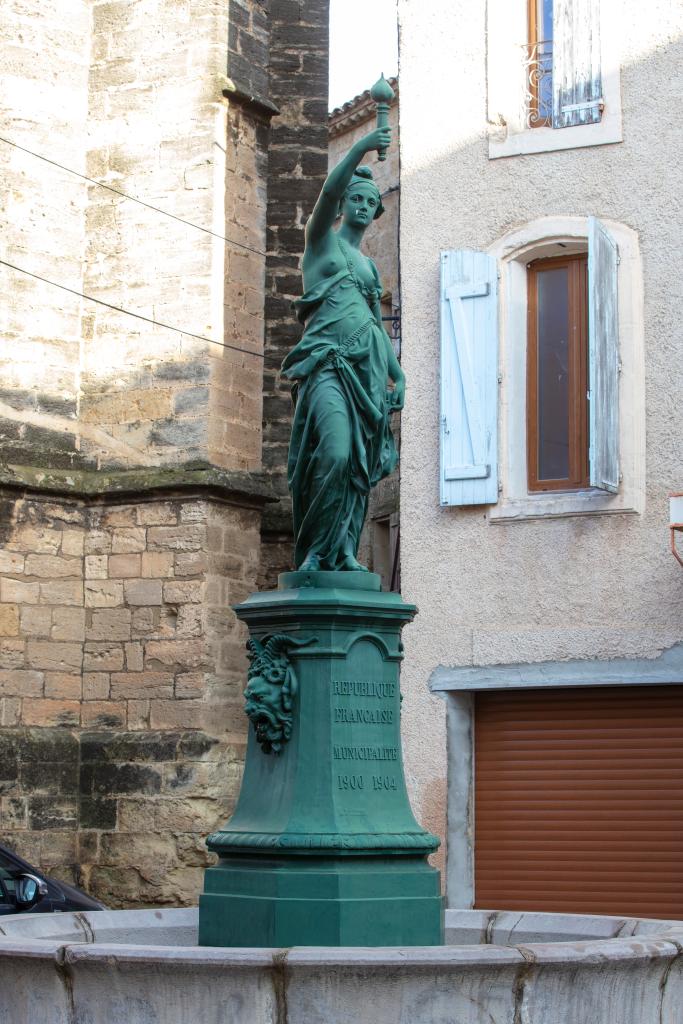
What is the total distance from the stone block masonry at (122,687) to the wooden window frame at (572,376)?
2.81 m

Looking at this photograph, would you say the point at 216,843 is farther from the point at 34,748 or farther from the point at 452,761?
the point at 34,748

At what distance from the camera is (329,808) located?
5.87 meters

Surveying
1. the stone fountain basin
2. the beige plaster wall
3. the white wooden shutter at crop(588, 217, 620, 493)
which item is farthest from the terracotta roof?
the stone fountain basin

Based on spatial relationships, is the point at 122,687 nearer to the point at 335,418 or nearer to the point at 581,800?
the point at 581,800

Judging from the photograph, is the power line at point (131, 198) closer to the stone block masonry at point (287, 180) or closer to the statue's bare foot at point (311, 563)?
the stone block masonry at point (287, 180)

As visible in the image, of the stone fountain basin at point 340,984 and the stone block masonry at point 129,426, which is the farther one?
the stone block masonry at point 129,426

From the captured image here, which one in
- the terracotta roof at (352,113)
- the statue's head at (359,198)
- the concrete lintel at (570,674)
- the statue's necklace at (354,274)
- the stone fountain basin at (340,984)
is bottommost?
the stone fountain basin at (340,984)

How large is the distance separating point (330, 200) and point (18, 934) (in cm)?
291

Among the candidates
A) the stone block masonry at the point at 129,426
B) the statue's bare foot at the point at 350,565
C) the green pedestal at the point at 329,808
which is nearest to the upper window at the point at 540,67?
the stone block masonry at the point at 129,426

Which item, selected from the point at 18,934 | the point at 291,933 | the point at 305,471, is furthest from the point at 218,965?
the point at 305,471

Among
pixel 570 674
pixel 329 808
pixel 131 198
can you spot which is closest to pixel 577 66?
pixel 131 198

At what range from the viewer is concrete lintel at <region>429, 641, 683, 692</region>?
11.0m

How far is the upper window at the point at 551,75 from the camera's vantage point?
11.9m

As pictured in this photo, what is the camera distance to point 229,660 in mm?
13172
